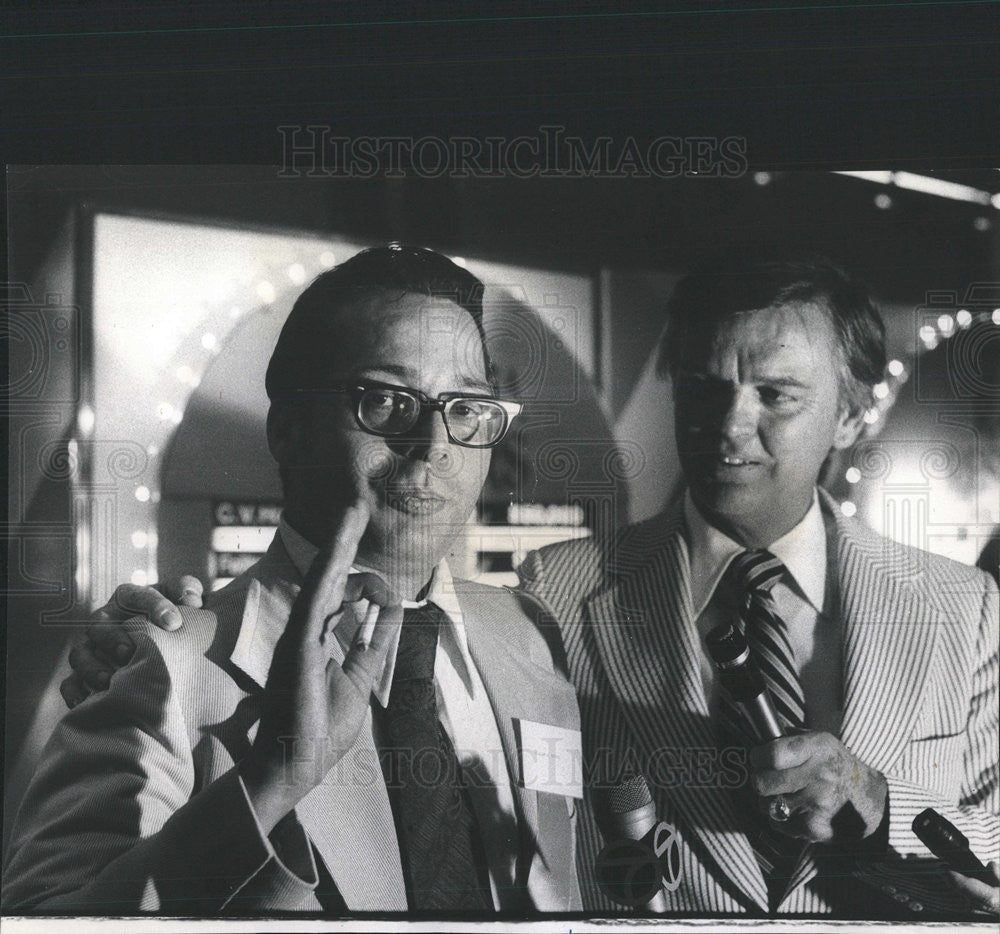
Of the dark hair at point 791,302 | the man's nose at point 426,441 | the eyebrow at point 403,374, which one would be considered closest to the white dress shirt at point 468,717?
the man's nose at point 426,441

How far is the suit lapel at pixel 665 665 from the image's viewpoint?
2.02 meters

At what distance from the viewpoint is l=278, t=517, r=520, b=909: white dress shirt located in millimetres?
2037

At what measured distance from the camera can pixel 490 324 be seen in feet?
6.77

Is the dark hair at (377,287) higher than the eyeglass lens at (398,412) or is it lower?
higher

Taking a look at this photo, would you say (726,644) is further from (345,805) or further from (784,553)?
(345,805)

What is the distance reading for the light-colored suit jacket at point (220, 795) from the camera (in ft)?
6.54

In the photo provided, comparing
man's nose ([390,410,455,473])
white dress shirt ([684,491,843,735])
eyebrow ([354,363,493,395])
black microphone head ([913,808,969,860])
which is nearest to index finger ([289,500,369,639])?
man's nose ([390,410,455,473])

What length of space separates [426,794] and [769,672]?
0.77 m

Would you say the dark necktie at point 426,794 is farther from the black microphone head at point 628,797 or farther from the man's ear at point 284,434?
the man's ear at point 284,434

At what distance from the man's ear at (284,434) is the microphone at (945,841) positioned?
1.53 m

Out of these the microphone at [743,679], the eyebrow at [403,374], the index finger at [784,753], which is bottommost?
the index finger at [784,753]

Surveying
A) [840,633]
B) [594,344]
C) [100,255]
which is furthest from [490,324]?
[840,633]

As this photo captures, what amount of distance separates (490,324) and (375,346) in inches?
9.9

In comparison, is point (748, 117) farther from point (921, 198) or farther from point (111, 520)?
point (111, 520)
